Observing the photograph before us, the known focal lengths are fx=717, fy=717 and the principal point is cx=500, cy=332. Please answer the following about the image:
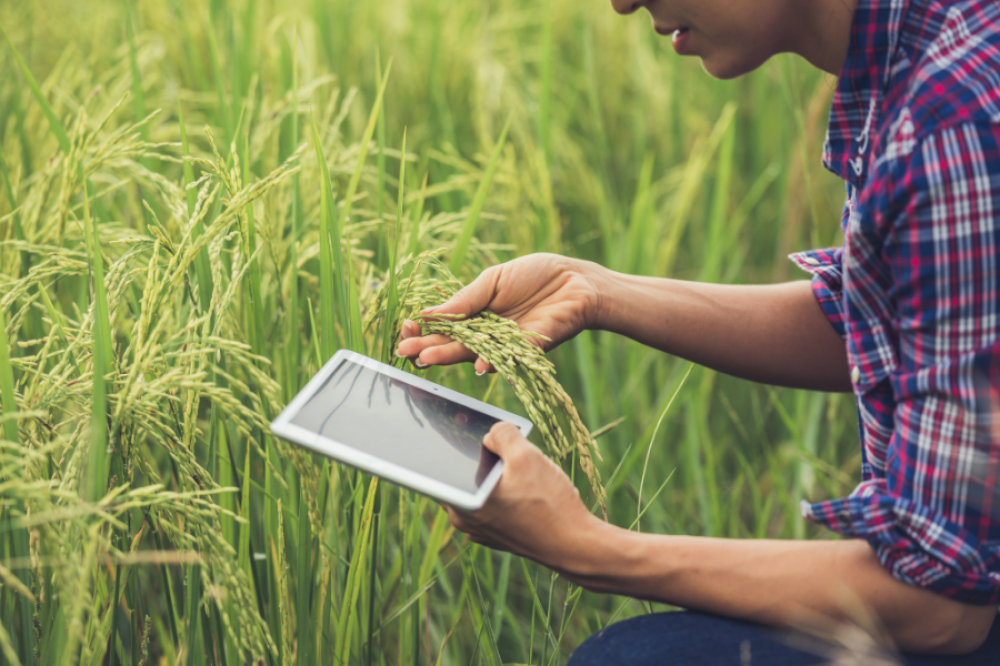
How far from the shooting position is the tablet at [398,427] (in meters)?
0.90

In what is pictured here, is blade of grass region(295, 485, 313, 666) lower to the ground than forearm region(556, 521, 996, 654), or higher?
lower

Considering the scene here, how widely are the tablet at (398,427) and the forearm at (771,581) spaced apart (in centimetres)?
19

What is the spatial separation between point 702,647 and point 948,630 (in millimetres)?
315

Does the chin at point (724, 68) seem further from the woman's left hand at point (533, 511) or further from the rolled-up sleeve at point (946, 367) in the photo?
the woman's left hand at point (533, 511)

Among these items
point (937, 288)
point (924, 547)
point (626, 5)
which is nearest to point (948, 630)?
point (924, 547)

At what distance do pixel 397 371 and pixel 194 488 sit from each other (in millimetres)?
320

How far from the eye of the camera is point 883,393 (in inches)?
40.3

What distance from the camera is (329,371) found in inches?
40.7

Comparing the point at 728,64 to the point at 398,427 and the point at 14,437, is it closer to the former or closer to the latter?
the point at 398,427

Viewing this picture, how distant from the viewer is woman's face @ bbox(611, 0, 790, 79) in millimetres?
1075

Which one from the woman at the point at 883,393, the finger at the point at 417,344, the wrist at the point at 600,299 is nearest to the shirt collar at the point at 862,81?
the woman at the point at 883,393

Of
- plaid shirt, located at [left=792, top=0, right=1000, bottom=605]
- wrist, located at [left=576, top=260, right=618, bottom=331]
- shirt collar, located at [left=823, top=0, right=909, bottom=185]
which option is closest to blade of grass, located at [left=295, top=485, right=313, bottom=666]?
wrist, located at [left=576, top=260, right=618, bottom=331]

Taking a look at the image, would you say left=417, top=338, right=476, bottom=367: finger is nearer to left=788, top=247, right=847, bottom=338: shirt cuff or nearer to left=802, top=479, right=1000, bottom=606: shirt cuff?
left=802, top=479, right=1000, bottom=606: shirt cuff

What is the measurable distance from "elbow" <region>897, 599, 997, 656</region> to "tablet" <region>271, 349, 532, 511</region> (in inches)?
22.8
